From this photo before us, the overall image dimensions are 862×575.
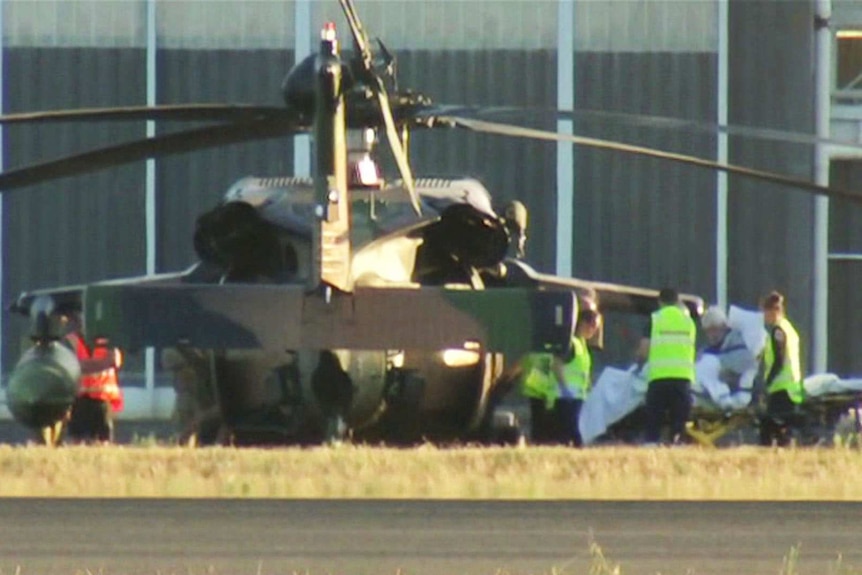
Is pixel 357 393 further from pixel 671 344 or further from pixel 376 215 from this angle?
pixel 671 344

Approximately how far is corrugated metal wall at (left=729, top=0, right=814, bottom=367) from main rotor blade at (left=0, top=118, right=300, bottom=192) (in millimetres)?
17162

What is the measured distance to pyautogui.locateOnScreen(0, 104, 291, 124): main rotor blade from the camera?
15195 mm

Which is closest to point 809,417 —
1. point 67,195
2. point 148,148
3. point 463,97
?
point 463,97

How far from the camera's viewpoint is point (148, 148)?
52.5 ft

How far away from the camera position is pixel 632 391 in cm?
2511

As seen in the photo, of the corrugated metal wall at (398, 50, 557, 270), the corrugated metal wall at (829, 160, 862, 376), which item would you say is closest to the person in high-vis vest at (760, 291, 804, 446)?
the corrugated metal wall at (398, 50, 557, 270)

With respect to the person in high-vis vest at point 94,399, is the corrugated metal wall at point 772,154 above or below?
above

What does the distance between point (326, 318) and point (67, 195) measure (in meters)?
18.6

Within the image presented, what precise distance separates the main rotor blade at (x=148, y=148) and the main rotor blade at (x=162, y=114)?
Answer: 91 millimetres

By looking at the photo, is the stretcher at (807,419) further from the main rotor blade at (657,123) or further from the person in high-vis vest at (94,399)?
the main rotor blade at (657,123)

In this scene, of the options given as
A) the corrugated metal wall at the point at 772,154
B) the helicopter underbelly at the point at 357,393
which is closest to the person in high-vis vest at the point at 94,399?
the helicopter underbelly at the point at 357,393

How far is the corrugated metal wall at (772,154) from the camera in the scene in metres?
33.0

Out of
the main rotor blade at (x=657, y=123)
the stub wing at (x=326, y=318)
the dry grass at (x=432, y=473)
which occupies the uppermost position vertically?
the main rotor blade at (x=657, y=123)

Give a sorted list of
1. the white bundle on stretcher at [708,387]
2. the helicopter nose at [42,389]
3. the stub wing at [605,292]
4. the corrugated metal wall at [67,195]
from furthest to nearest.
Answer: the corrugated metal wall at [67,195], the white bundle on stretcher at [708,387], the helicopter nose at [42,389], the stub wing at [605,292]
